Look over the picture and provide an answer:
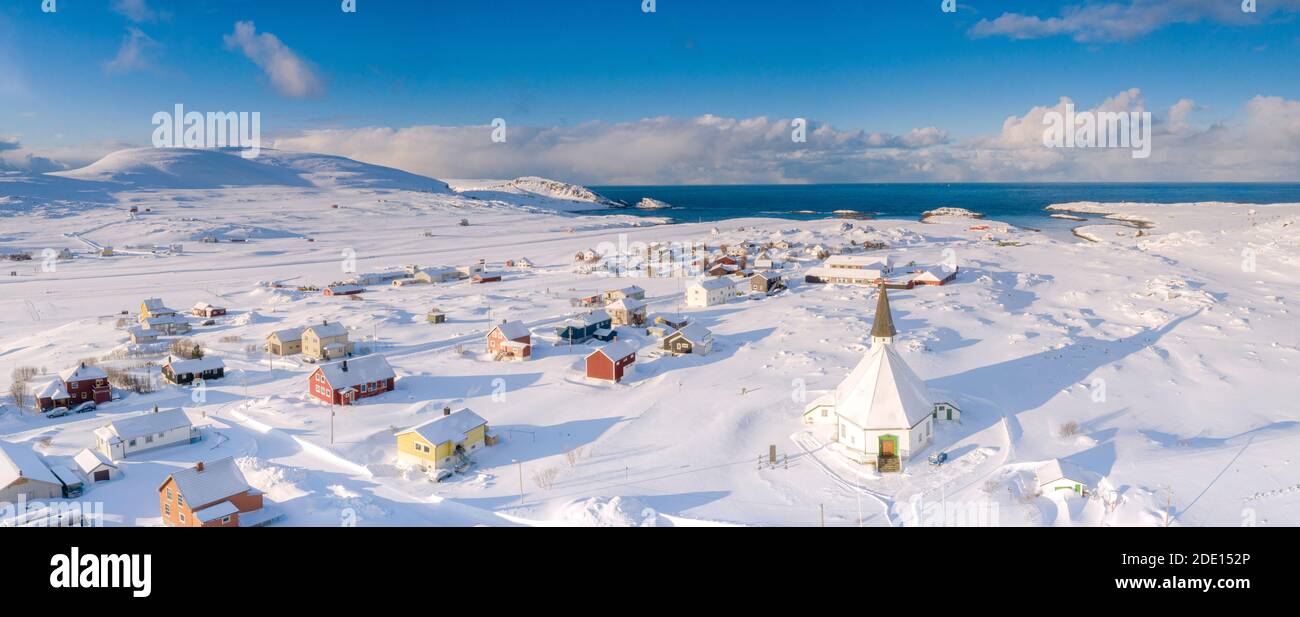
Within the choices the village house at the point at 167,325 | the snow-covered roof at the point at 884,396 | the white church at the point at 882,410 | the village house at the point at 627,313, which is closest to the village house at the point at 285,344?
the village house at the point at 167,325

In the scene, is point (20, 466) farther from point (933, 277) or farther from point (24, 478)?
point (933, 277)

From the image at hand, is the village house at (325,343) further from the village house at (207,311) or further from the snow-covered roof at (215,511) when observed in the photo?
the snow-covered roof at (215,511)

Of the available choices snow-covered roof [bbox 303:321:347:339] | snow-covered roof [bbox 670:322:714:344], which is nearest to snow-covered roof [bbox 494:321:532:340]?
snow-covered roof [bbox 670:322:714:344]

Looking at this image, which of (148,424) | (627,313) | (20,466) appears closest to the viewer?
(20,466)

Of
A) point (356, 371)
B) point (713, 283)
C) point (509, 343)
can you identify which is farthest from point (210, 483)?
point (713, 283)

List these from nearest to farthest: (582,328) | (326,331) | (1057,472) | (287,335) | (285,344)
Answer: (1057,472), (326,331), (285,344), (287,335), (582,328)

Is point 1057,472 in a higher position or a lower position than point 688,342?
lower

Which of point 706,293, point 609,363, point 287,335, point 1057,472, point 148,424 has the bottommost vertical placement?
point 1057,472

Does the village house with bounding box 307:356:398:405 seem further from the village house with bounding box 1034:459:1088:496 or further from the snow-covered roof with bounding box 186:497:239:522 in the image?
the village house with bounding box 1034:459:1088:496
